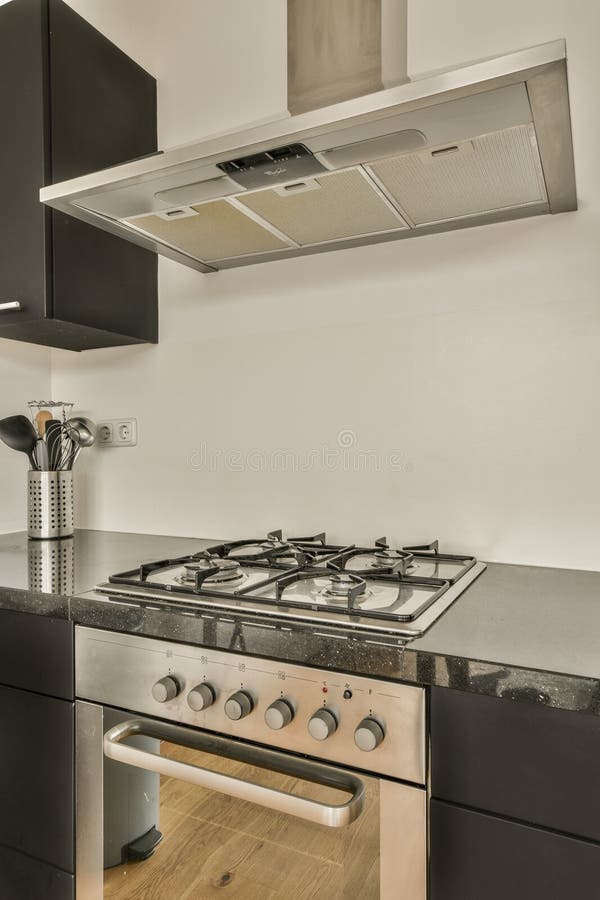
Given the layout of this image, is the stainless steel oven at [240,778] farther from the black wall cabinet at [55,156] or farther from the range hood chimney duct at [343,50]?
the range hood chimney duct at [343,50]

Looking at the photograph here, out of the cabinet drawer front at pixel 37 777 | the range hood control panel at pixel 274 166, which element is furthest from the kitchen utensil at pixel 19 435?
the range hood control panel at pixel 274 166

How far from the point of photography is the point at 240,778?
0.87 metres

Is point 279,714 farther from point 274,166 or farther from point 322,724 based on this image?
point 274,166

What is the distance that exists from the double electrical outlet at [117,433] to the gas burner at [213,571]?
27.5 inches

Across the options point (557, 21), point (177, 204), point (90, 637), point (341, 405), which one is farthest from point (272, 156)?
point (90, 637)

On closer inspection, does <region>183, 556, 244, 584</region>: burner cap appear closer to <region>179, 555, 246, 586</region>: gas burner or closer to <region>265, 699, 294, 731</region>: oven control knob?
<region>179, 555, 246, 586</region>: gas burner

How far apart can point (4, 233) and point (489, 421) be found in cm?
124

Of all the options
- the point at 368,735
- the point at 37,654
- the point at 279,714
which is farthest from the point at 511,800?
the point at 37,654

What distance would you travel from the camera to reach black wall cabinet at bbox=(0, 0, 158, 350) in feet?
4.72

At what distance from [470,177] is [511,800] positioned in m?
0.99

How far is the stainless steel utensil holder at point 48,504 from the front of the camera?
1.65 m

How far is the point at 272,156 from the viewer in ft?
3.43

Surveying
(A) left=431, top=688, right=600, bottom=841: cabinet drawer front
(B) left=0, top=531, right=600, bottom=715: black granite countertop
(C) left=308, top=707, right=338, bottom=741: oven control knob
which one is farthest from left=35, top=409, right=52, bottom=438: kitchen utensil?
(A) left=431, top=688, right=600, bottom=841: cabinet drawer front

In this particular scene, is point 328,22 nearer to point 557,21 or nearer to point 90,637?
point 557,21
